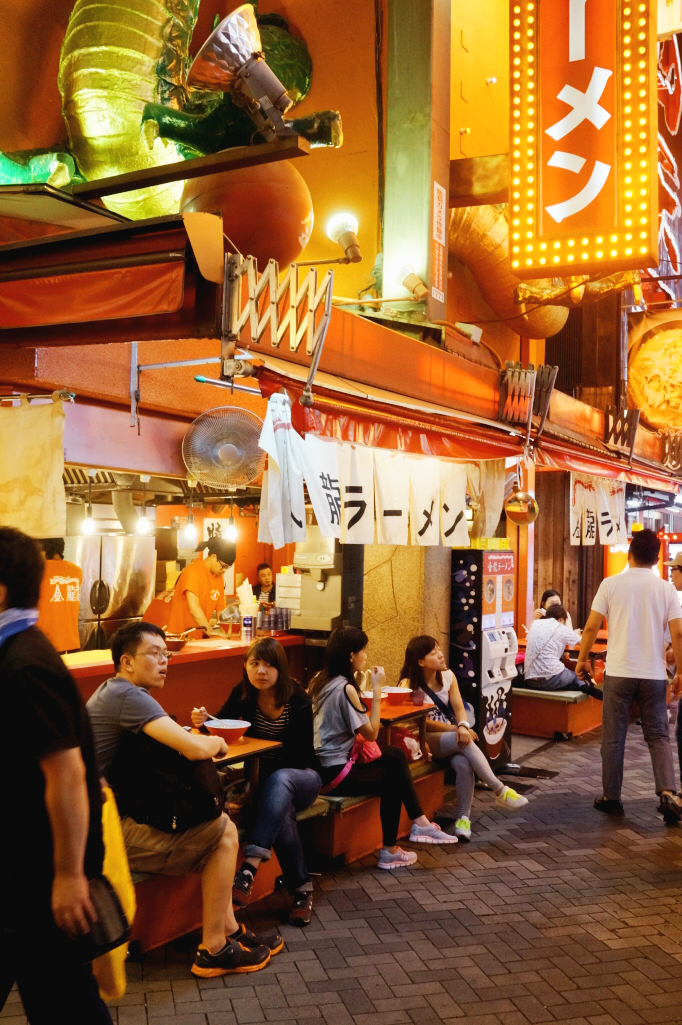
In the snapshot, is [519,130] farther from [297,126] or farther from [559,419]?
[559,419]

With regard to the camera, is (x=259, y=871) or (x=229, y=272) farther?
(x=259, y=871)

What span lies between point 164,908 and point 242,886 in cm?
46

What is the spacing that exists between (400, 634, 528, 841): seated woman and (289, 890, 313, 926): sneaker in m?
1.96

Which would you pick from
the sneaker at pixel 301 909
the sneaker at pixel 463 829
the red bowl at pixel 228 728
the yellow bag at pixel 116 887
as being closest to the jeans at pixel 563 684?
the sneaker at pixel 463 829

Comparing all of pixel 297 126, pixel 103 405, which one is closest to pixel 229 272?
pixel 297 126

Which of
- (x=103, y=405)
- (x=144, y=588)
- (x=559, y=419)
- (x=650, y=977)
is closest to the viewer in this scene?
(x=650, y=977)

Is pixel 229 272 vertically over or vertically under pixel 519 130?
under

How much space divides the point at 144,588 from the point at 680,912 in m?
9.94

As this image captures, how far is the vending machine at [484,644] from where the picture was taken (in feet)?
28.2

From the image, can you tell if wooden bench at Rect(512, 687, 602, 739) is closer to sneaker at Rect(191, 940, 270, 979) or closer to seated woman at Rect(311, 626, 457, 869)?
seated woman at Rect(311, 626, 457, 869)

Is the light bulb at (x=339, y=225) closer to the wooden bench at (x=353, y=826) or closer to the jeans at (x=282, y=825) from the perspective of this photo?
the wooden bench at (x=353, y=826)

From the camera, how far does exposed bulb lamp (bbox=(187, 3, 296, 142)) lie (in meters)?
4.86

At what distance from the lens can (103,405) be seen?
6.99m

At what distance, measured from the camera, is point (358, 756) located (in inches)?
250
